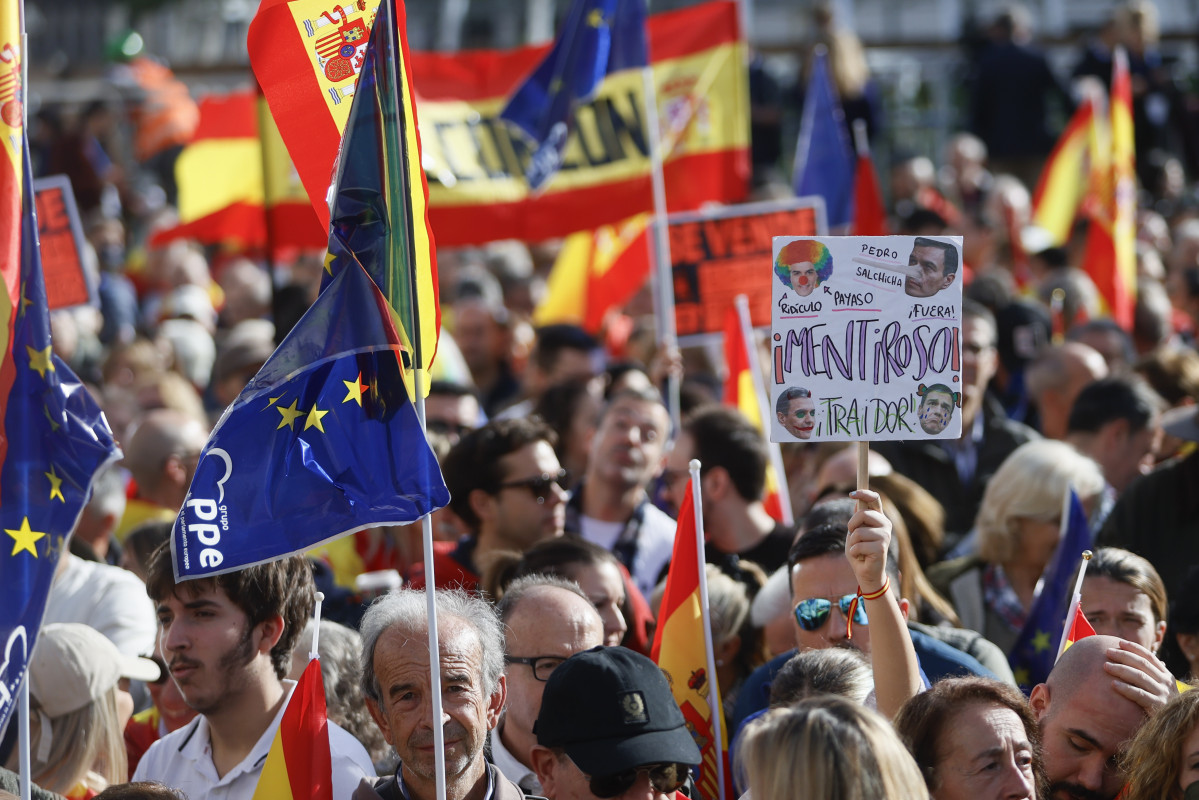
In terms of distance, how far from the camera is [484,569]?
579 cm

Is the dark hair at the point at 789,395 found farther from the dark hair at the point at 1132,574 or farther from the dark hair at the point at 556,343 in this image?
the dark hair at the point at 556,343

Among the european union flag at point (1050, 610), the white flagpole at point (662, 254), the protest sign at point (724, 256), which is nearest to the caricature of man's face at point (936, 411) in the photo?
the european union flag at point (1050, 610)

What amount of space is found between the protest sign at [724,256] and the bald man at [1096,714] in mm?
4667

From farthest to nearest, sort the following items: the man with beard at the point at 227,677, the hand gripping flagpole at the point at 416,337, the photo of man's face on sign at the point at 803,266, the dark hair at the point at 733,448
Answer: the dark hair at the point at 733,448 → the man with beard at the point at 227,677 → the photo of man's face on sign at the point at 803,266 → the hand gripping flagpole at the point at 416,337

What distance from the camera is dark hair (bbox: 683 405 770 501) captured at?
256 inches

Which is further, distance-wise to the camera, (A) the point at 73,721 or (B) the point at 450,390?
(B) the point at 450,390

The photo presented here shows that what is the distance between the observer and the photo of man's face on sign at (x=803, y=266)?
4168 millimetres

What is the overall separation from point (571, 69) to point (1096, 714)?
18.5 feet

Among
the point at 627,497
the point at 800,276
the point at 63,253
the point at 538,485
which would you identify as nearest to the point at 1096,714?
the point at 800,276

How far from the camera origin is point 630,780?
12.0 feet

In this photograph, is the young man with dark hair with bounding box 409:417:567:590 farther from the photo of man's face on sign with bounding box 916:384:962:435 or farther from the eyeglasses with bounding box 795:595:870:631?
the photo of man's face on sign with bounding box 916:384:962:435

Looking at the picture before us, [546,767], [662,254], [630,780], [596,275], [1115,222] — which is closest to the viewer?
[630,780]

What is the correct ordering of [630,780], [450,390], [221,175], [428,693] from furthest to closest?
[221,175]
[450,390]
[428,693]
[630,780]

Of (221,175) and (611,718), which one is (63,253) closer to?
(221,175)
